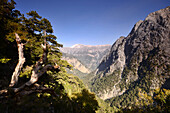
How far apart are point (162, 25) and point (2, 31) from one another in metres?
259

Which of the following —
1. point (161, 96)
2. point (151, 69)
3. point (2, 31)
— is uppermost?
point (2, 31)

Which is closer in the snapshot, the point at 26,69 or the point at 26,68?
the point at 26,69

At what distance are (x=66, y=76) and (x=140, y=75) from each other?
221m

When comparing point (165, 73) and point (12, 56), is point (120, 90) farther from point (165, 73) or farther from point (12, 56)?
point (12, 56)

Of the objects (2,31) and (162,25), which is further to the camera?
(162,25)

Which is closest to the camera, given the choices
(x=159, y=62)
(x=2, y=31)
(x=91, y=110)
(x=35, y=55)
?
(x=2, y=31)

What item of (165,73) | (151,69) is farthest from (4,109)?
(151,69)

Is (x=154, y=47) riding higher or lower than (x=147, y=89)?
higher

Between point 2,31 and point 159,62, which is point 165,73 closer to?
point 159,62

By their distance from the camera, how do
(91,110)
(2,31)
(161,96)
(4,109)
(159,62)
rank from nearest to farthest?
(4,109)
(2,31)
(91,110)
(161,96)
(159,62)

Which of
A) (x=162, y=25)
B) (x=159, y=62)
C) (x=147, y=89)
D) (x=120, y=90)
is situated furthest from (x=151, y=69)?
(x=162, y=25)

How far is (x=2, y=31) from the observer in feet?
32.5

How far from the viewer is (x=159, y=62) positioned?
167250 mm

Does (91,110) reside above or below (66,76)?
below
